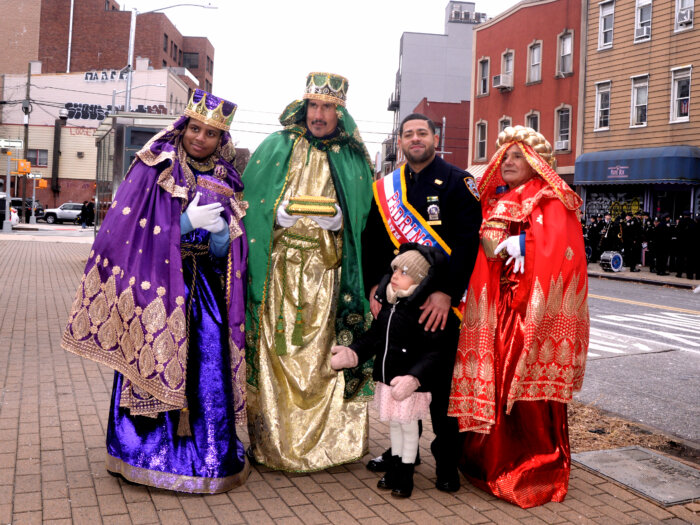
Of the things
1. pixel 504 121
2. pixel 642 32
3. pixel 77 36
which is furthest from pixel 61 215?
pixel 642 32

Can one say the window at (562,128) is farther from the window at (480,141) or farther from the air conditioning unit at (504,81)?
the window at (480,141)

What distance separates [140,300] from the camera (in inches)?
142

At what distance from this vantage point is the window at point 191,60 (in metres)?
70.6

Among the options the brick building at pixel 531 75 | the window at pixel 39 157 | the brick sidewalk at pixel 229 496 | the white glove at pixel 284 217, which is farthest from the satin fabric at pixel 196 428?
the window at pixel 39 157

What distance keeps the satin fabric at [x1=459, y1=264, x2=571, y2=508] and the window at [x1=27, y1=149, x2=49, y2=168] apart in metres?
51.5

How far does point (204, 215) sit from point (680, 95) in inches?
860

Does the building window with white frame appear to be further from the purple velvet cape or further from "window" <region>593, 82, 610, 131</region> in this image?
the purple velvet cape

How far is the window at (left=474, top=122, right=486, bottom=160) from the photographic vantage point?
31969mm

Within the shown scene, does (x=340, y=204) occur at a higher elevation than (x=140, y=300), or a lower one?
higher

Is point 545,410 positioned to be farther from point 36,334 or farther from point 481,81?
point 481,81

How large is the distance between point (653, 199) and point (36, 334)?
68.6 feet

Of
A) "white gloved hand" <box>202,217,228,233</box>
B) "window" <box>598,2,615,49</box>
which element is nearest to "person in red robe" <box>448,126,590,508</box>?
"white gloved hand" <box>202,217,228,233</box>

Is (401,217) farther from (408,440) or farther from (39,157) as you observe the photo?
(39,157)

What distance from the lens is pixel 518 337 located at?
12.6ft
